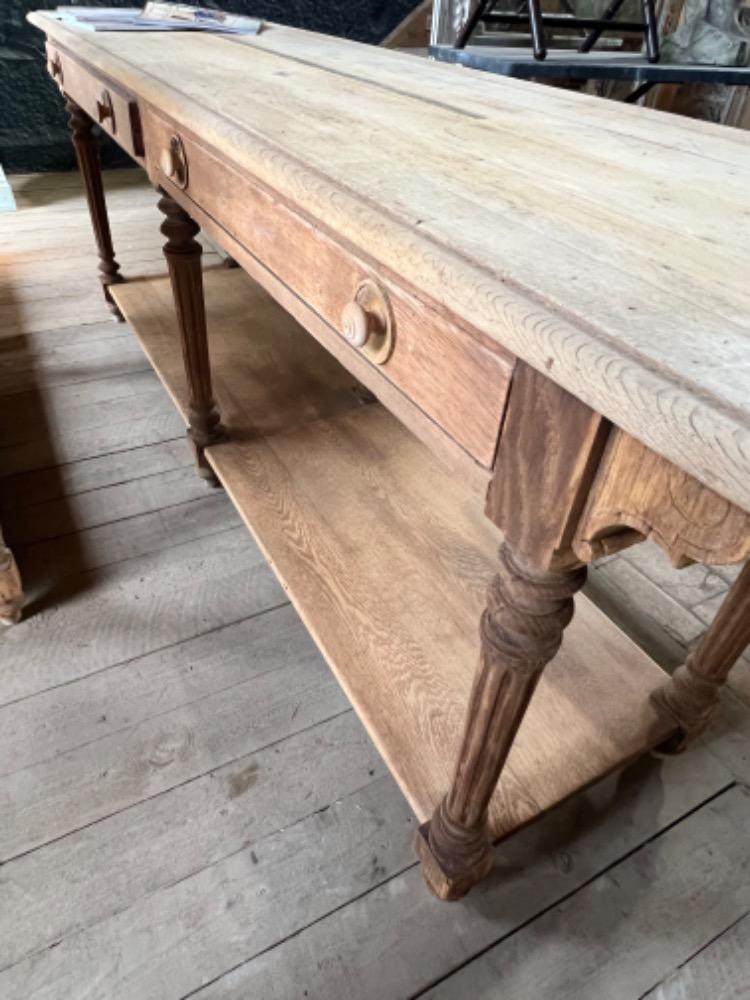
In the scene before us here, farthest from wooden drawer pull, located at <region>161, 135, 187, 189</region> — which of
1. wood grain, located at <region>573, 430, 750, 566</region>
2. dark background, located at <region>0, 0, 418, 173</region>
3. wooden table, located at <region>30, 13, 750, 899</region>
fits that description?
dark background, located at <region>0, 0, 418, 173</region>

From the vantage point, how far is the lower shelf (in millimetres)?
839

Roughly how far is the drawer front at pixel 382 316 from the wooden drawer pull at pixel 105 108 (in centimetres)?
50

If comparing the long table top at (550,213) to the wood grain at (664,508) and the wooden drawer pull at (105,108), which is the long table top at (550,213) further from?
the wooden drawer pull at (105,108)

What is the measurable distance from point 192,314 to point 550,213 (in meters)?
0.80

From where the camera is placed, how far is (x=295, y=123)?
70 cm

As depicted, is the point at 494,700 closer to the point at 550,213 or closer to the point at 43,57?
the point at 550,213

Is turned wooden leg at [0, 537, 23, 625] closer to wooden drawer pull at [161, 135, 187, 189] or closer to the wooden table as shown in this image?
the wooden table

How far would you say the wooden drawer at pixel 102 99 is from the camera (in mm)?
1028

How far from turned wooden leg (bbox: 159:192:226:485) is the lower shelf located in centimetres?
7

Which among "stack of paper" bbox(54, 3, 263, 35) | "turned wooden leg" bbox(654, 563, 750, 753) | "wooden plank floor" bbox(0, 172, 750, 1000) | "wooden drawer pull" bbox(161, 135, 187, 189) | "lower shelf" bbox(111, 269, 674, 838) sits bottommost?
"wooden plank floor" bbox(0, 172, 750, 1000)

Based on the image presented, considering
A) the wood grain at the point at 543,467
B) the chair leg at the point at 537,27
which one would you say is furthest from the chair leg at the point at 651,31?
the wood grain at the point at 543,467

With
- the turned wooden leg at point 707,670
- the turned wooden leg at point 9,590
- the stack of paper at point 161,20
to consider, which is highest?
the stack of paper at point 161,20

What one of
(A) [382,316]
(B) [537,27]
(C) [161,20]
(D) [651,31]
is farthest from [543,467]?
(D) [651,31]

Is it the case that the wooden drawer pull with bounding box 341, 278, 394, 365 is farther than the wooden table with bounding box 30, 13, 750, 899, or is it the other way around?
the wooden drawer pull with bounding box 341, 278, 394, 365
